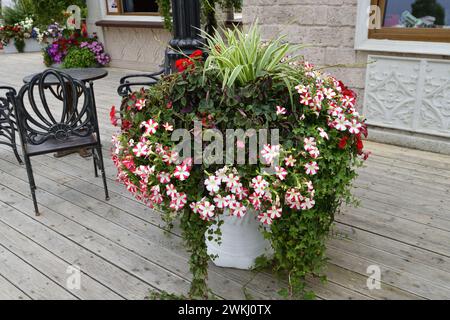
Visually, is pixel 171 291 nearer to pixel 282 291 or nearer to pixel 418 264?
pixel 282 291

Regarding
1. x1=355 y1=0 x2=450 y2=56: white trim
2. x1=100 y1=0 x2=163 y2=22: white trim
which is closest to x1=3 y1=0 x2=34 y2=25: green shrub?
x1=100 y1=0 x2=163 y2=22: white trim

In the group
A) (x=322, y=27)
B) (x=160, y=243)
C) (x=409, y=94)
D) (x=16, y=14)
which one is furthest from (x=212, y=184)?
(x=16, y=14)

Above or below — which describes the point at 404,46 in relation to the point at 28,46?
above

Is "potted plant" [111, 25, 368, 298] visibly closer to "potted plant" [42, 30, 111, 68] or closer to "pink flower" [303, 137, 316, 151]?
"pink flower" [303, 137, 316, 151]

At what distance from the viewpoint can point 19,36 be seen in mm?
10711

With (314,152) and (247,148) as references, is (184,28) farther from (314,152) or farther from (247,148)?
(314,152)

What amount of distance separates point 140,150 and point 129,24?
6347 mm

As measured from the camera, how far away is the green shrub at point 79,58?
7.44 m

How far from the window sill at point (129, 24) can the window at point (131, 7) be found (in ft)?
0.86

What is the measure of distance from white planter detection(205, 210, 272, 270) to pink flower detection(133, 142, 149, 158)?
463mm

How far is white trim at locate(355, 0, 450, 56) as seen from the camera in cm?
308

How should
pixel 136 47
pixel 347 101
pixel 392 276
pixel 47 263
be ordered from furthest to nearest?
pixel 136 47 → pixel 47 263 → pixel 392 276 → pixel 347 101

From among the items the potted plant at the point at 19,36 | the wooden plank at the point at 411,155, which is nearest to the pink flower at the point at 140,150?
the wooden plank at the point at 411,155
